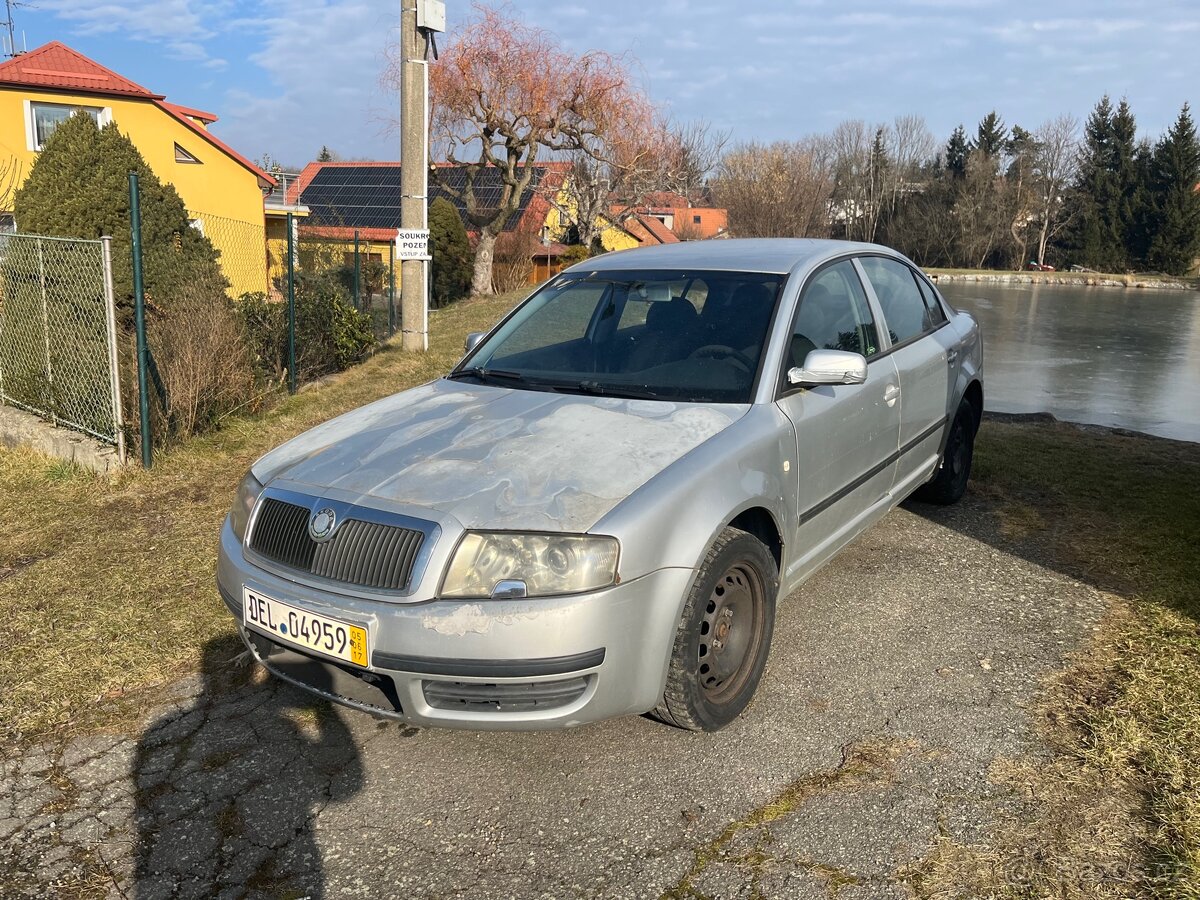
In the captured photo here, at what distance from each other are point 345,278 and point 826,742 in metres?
14.3

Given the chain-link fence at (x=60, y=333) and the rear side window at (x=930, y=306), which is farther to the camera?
the chain-link fence at (x=60, y=333)

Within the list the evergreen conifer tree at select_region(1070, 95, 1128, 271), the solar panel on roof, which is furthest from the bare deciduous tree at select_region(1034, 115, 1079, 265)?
the solar panel on roof

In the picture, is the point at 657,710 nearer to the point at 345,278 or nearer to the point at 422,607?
the point at 422,607

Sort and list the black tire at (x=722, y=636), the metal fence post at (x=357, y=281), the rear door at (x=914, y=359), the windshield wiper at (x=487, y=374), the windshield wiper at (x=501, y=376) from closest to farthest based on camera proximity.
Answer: the black tire at (x=722, y=636) < the windshield wiper at (x=501, y=376) < the windshield wiper at (x=487, y=374) < the rear door at (x=914, y=359) < the metal fence post at (x=357, y=281)

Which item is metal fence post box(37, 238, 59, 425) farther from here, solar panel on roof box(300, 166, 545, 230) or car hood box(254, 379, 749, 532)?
solar panel on roof box(300, 166, 545, 230)

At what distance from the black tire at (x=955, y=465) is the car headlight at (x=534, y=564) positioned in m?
3.42

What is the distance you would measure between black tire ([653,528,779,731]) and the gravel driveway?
0.15m

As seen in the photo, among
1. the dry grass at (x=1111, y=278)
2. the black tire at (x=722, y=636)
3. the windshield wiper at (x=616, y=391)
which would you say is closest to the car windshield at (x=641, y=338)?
the windshield wiper at (x=616, y=391)

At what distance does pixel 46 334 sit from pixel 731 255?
555 centimetres

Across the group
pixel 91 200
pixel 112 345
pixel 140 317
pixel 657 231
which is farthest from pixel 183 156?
pixel 657 231

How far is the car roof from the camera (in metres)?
4.10

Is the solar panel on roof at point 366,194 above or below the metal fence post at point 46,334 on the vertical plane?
above

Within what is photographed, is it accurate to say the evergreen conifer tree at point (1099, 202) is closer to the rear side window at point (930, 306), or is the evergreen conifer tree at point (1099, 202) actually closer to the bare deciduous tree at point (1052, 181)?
the bare deciduous tree at point (1052, 181)

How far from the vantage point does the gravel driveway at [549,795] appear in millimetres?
2516
